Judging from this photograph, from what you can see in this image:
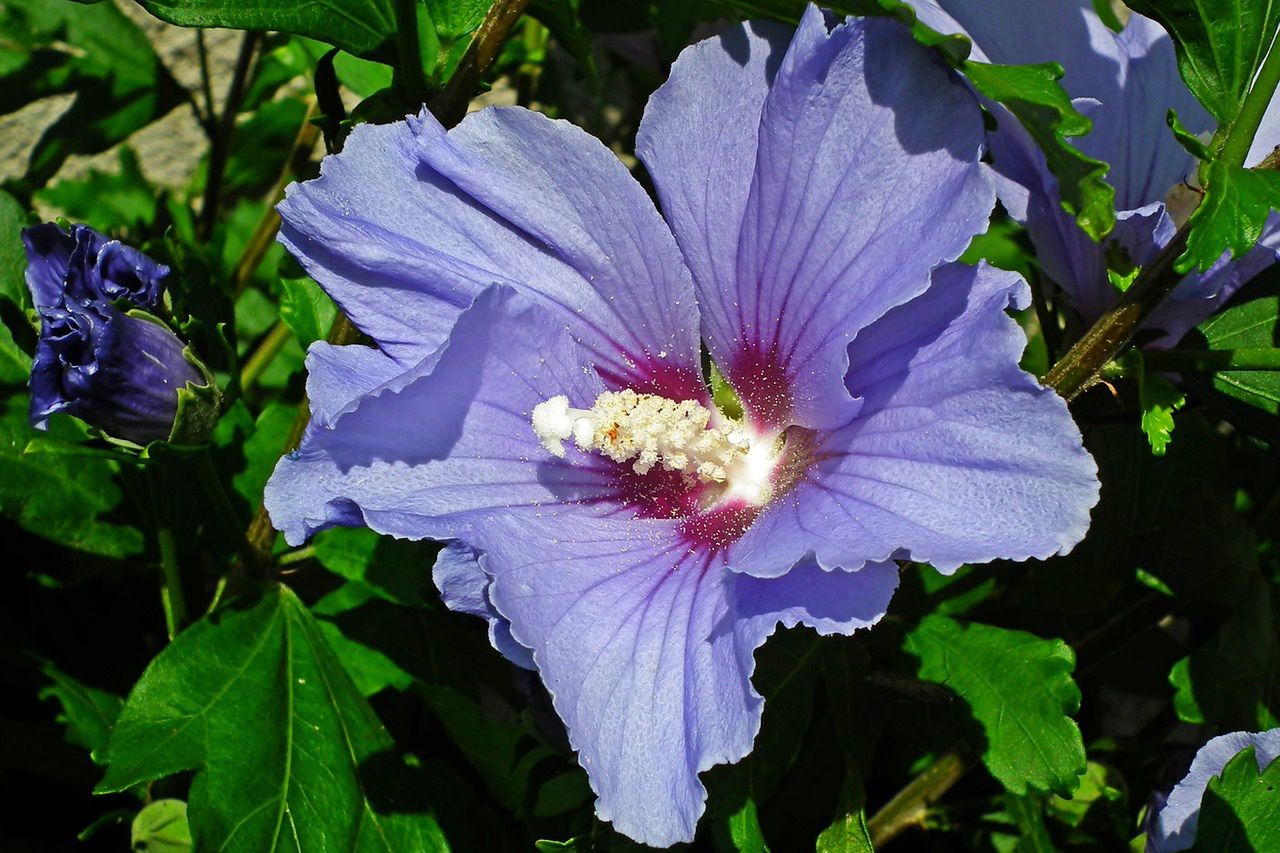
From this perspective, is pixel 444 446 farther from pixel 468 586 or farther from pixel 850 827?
pixel 850 827

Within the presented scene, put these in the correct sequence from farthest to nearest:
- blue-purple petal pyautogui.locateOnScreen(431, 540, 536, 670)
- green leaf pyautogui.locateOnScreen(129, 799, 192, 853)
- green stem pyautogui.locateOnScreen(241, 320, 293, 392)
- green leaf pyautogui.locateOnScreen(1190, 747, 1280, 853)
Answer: green stem pyautogui.locateOnScreen(241, 320, 293, 392) → green leaf pyautogui.locateOnScreen(129, 799, 192, 853) → green leaf pyautogui.locateOnScreen(1190, 747, 1280, 853) → blue-purple petal pyautogui.locateOnScreen(431, 540, 536, 670)

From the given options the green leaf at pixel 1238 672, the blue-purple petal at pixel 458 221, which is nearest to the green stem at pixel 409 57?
the blue-purple petal at pixel 458 221

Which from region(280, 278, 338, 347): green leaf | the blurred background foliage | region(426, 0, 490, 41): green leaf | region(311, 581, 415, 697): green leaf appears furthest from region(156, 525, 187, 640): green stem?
region(426, 0, 490, 41): green leaf

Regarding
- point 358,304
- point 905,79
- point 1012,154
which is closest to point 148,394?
point 358,304

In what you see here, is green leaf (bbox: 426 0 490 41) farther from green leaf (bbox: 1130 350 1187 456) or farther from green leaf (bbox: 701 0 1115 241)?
green leaf (bbox: 1130 350 1187 456)

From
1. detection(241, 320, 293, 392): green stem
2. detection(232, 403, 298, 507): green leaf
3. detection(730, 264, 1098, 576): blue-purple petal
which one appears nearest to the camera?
detection(730, 264, 1098, 576): blue-purple petal

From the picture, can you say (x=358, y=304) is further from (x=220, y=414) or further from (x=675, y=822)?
(x=675, y=822)

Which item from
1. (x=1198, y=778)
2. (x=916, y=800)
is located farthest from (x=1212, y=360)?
(x=916, y=800)
